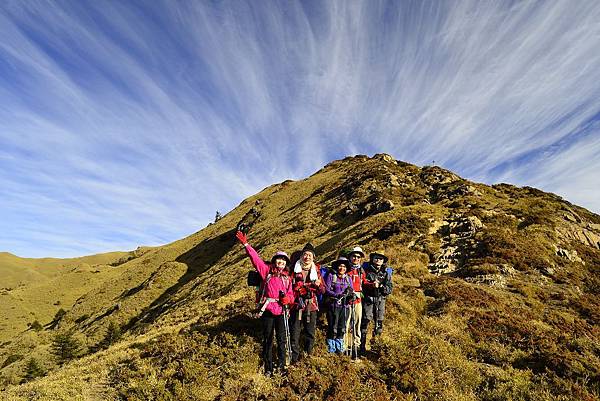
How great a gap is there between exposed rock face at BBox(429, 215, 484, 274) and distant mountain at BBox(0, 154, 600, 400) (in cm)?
12

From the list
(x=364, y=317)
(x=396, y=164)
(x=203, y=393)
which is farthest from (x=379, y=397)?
(x=396, y=164)

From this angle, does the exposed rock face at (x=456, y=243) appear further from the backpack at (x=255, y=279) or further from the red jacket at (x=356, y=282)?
the backpack at (x=255, y=279)

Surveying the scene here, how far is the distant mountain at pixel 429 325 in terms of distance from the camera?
8.52 m

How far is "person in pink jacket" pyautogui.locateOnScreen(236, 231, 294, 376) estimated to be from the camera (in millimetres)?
8641

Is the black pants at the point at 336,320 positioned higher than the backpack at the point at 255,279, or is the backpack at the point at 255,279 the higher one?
the backpack at the point at 255,279

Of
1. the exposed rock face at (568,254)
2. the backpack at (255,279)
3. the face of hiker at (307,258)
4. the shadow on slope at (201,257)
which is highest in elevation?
the shadow on slope at (201,257)

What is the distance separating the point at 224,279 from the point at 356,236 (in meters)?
15.0

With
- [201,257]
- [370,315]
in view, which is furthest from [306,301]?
[201,257]

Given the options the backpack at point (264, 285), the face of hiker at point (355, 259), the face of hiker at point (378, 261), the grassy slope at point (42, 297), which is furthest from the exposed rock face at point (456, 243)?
the grassy slope at point (42, 297)

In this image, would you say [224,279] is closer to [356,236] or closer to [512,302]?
[356,236]

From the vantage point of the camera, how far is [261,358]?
9.75m

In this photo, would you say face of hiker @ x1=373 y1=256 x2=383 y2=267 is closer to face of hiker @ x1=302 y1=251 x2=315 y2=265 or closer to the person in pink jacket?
face of hiker @ x1=302 y1=251 x2=315 y2=265

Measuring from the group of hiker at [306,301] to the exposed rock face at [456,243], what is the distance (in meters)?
12.5

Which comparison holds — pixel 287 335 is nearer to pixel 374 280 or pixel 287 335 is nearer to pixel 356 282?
pixel 356 282
